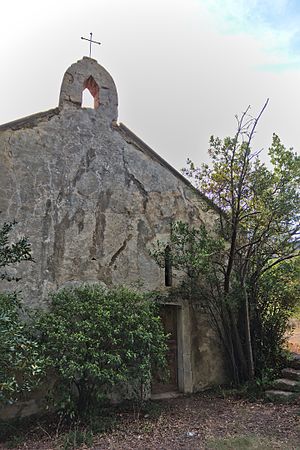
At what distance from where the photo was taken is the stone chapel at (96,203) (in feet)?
22.0

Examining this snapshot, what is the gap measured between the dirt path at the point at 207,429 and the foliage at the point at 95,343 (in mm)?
629

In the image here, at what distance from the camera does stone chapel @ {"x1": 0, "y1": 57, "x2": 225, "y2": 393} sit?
6.70 meters

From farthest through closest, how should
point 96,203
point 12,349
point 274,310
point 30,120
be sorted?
point 274,310 < point 96,203 < point 30,120 < point 12,349

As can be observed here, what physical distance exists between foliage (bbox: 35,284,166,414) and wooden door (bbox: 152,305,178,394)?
1.14 metres

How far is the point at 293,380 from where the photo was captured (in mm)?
6977

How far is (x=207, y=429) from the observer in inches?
208

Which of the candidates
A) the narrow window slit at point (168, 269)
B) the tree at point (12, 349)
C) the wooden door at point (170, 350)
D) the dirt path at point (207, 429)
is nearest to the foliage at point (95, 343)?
the tree at point (12, 349)

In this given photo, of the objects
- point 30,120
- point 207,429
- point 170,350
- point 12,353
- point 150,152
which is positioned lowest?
point 207,429

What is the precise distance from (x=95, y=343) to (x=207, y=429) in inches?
82.7

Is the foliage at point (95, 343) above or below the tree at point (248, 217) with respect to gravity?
below

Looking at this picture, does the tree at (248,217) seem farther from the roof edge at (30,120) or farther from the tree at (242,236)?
the roof edge at (30,120)

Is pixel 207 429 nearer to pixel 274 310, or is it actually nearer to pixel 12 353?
pixel 12 353

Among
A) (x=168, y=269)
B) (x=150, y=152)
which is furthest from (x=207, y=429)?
(x=150, y=152)

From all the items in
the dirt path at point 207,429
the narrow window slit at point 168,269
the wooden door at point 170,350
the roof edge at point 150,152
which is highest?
the roof edge at point 150,152
